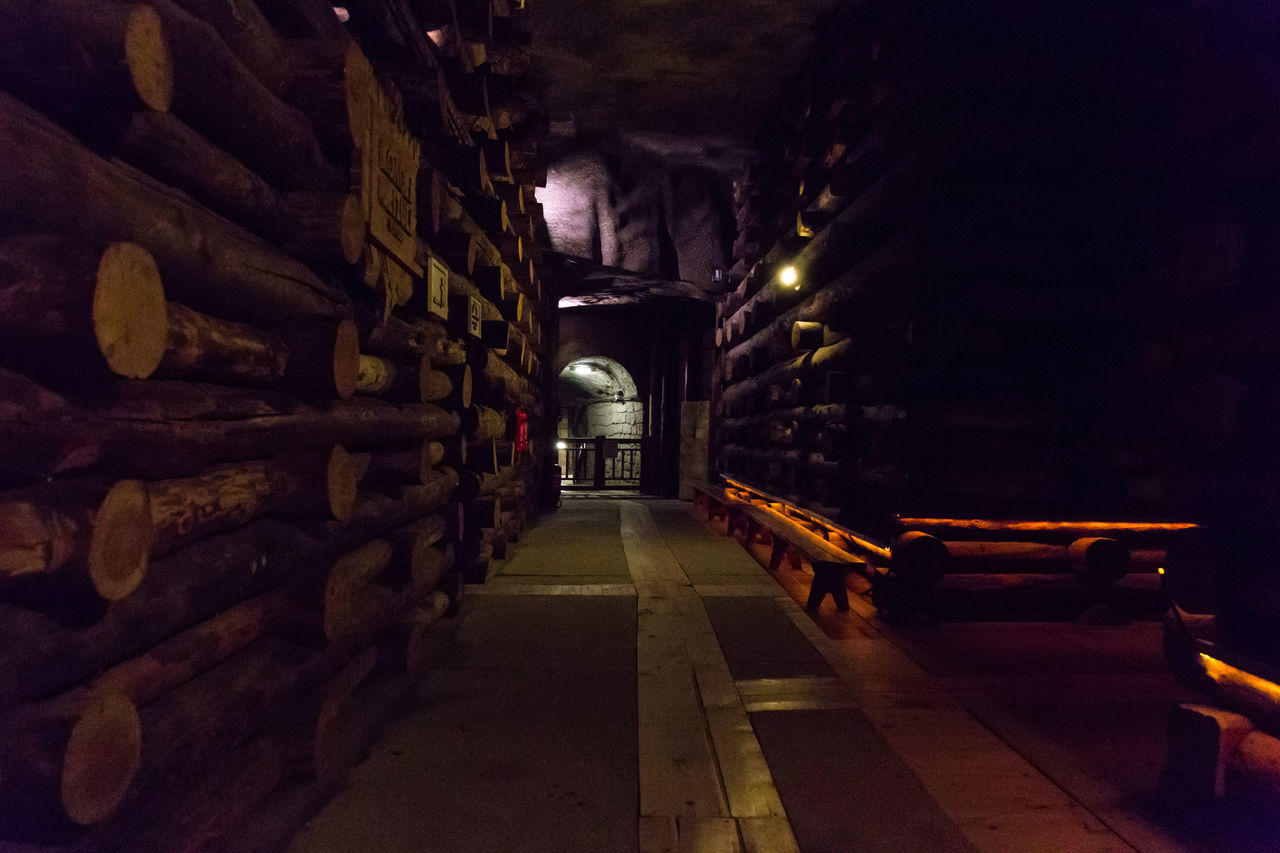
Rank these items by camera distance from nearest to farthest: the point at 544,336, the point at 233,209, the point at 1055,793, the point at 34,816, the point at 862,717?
the point at 34,816
the point at 233,209
the point at 1055,793
the point at 862,717
the point at 544,336

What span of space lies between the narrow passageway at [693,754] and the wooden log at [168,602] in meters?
0.91

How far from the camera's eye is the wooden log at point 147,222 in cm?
148

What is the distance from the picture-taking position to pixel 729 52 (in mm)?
8789

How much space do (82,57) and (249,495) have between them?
135 centimetres

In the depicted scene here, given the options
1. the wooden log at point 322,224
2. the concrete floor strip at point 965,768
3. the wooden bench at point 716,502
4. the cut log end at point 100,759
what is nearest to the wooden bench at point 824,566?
the concrete floor strip at point 965,768

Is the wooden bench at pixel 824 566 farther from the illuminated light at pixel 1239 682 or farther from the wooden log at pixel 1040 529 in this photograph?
the illuminated light at pixel 1239 682

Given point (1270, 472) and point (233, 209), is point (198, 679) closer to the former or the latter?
point (233, 209)

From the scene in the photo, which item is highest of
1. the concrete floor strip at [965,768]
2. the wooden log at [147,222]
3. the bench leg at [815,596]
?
the wooden log at [147,222]

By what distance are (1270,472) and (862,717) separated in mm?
1973

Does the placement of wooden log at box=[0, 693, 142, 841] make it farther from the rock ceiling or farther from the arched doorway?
the arched doorway

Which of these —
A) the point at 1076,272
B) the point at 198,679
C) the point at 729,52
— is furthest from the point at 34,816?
the point at 729,52

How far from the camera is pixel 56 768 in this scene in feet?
4.80

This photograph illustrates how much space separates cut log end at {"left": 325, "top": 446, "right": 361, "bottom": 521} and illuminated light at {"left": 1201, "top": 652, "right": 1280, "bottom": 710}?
3491mm

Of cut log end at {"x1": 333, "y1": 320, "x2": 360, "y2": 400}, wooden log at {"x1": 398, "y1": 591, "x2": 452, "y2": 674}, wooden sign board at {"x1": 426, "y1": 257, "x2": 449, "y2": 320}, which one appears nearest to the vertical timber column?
wooden sign board at {"x1": 426, "y1": 257, "x2": 449, "y2": 320}
